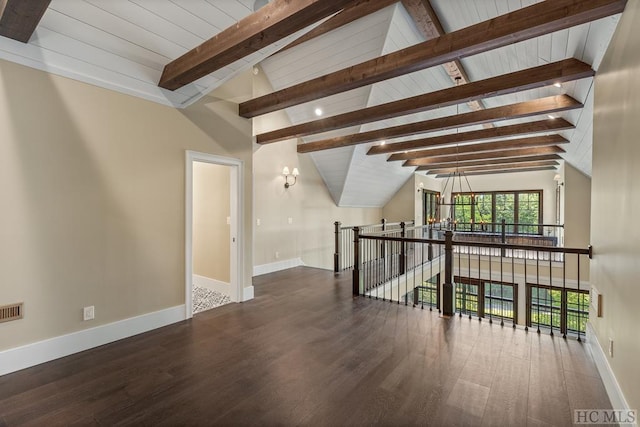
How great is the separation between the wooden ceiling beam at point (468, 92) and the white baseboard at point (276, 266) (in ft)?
9.02

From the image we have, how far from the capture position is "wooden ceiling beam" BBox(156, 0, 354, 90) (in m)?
2.06

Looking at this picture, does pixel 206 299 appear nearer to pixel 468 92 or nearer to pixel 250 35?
pixel 250 35

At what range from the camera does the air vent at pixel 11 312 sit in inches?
94.7

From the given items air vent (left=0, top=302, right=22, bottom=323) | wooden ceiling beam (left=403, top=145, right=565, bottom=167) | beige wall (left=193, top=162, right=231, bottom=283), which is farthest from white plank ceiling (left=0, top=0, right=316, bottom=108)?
wooden ceiling beam (left=403, top=145, right=565, bottom=167)

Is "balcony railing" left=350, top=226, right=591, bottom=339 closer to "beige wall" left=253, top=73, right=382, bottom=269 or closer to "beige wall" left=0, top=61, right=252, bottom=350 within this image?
"beige wall" left=253, top=73, right=382, bottom=269

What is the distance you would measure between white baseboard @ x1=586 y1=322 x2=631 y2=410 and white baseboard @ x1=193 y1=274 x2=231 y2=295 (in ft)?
14.4

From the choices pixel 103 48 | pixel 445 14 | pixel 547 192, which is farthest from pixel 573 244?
pixel 103 48

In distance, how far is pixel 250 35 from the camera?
2.37 m

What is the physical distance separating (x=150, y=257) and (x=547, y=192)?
12545 mm

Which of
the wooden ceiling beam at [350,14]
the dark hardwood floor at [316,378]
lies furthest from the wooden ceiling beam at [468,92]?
the dark hardwood floor at [316,378]

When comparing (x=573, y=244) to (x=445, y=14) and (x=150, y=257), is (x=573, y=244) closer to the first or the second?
(x=445, y=14)

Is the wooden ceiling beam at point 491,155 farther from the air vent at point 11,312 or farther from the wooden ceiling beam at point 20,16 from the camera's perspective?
the air vent at point 11,312

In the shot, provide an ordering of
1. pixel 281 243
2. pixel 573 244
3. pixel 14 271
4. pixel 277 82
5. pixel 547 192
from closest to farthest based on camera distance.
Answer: pixel 14 271, pixel 277 82, pixel 281 243, pixel 573 244, pixel 547 192

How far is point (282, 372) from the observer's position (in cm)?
248
